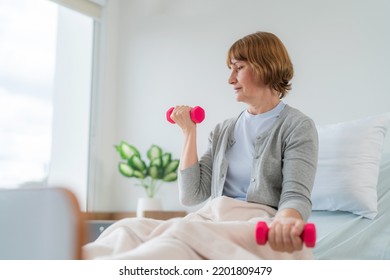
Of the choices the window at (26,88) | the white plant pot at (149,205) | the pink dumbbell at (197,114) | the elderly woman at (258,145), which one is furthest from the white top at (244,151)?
the window at (26,88)

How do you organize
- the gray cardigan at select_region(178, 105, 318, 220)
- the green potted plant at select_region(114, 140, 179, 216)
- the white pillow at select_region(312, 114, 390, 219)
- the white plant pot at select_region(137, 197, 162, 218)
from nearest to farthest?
1. the gray cardigan at select_region(178, 105, 318, 220)
2. the white pillow at select_region(312, 114, 390, 219)
3. the white plant pot at select_region(137, 197, 162, 218)
4. the green potted plant at select_region(114, 140, 179, 216)

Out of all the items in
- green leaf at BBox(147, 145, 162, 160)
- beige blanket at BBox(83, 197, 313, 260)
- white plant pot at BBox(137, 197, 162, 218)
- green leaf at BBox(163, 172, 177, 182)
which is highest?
green leaf at BBox(147, 145, 162, 160)

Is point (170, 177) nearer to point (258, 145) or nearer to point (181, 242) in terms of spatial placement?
point (258, 145)

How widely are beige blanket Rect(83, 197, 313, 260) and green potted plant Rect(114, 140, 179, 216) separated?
1819mm

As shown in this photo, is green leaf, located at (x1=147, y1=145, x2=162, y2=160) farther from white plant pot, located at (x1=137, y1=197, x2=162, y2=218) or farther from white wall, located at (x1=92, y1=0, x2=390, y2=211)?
white plant pot, located at (x1=137, y1=197, x2=162, y2=218)

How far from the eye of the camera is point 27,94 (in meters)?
2.77

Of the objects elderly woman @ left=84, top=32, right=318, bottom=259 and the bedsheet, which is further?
the bedsheet

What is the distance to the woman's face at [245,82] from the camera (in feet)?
4.04

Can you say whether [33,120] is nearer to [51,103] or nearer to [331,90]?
[51,103]

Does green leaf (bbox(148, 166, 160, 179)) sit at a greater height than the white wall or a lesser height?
lesser

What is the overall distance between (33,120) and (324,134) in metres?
1.71

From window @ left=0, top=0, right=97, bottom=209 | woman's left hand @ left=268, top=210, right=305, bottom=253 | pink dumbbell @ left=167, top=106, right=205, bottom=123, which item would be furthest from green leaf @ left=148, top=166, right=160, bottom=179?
woman's left hand @ left=268, top=210, right=305, bottom=253

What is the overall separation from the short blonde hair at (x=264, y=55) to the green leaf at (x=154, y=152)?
1.55 meters

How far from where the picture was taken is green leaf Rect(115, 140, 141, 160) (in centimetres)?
276
